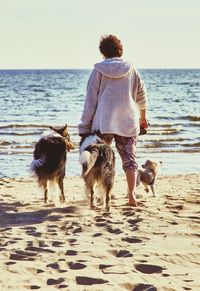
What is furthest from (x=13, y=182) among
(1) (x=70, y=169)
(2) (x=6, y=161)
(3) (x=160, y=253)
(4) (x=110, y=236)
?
(3) (x=160, y=253)

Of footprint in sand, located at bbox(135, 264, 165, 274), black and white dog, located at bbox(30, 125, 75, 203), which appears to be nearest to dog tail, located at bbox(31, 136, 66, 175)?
black and white dog, located at bbox(30, 125, 75, 203)

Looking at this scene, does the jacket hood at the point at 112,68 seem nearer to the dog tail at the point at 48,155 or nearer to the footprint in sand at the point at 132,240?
the dog tail at the point at 48,155

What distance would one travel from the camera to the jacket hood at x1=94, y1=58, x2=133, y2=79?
20.3 ft

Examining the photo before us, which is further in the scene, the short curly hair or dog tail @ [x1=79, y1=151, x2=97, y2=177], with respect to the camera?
the short curly hair

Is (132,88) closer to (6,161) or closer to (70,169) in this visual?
(70,169)

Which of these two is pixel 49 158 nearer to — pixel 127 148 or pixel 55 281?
pixel 127 148

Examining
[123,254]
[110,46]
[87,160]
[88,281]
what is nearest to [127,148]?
[87,160]

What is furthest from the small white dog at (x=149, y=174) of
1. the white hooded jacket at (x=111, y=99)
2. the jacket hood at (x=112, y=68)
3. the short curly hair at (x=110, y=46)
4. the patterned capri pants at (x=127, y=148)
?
the short curly hair at (x=110, y=46)

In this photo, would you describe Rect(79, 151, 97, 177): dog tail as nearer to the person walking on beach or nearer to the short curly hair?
the person walking on beach

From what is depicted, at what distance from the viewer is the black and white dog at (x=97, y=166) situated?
598 centimetres

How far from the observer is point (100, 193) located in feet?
21.2

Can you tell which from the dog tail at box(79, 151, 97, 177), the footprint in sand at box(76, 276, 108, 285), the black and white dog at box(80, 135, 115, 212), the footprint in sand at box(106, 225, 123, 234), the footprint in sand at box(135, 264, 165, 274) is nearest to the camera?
the footprint in sand at box(76, 276, 108, 285)

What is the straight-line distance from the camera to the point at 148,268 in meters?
4.27

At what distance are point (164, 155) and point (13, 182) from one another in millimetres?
5043
